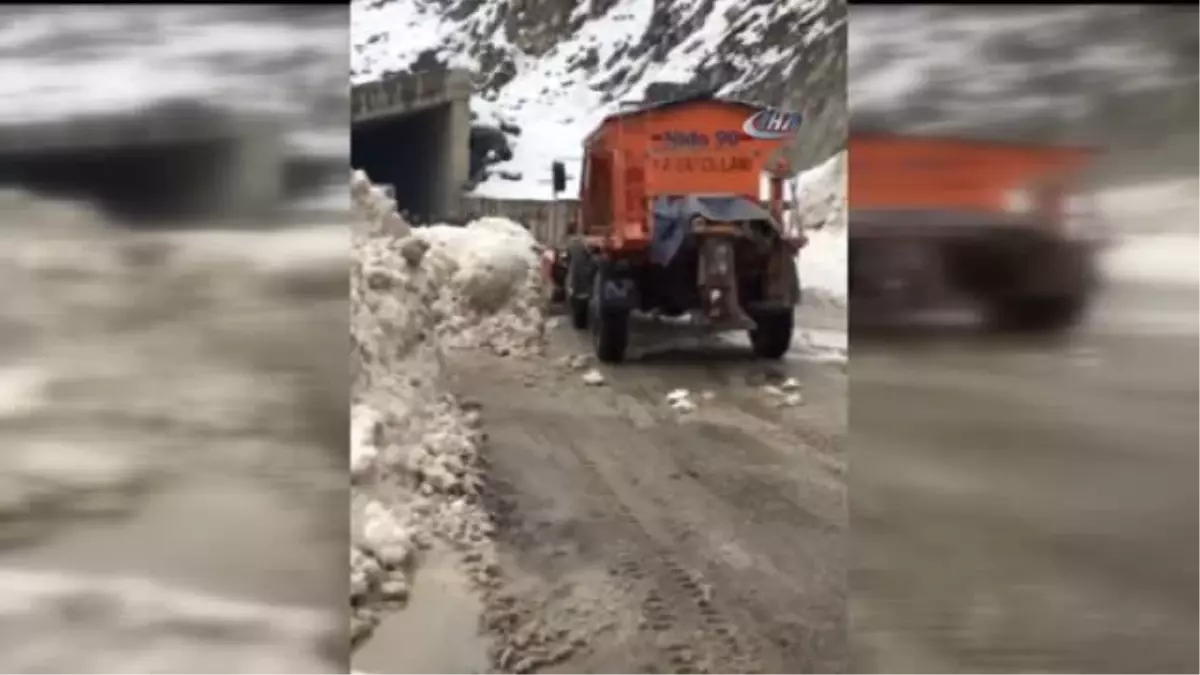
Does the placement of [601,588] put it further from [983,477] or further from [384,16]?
[384,16]

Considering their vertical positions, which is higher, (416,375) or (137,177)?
(137,177)

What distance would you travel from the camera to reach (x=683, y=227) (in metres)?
1.19

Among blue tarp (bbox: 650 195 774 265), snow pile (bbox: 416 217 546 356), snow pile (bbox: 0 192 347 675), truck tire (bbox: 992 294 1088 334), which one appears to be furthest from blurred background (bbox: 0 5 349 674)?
truck tire (bbox: 992 294 1088 334)

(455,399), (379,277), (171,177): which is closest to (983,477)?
(455,399)

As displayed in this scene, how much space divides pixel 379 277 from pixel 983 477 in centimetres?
71

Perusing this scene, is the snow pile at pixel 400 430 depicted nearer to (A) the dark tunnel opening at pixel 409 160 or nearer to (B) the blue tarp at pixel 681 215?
(A) the dark tunnel opening at pixel 409 160

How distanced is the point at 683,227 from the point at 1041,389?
1.46 feet

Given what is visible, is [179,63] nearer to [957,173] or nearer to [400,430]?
[400,430]

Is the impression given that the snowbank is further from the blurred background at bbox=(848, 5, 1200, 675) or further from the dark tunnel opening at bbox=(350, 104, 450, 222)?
the blurred background at bbox=(848, 5, 1200, 675)

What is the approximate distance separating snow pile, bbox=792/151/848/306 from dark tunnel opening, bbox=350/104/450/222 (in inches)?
15.9

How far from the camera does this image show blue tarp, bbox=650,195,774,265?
1.19 meters

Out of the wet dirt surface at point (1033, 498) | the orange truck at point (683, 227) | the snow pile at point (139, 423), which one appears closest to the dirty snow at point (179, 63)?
the snow pile at point (139, 423)

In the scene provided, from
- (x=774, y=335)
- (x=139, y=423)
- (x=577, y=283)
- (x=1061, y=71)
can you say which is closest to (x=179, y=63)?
(x=139, y=423)

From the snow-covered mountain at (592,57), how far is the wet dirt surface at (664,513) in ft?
0.75
